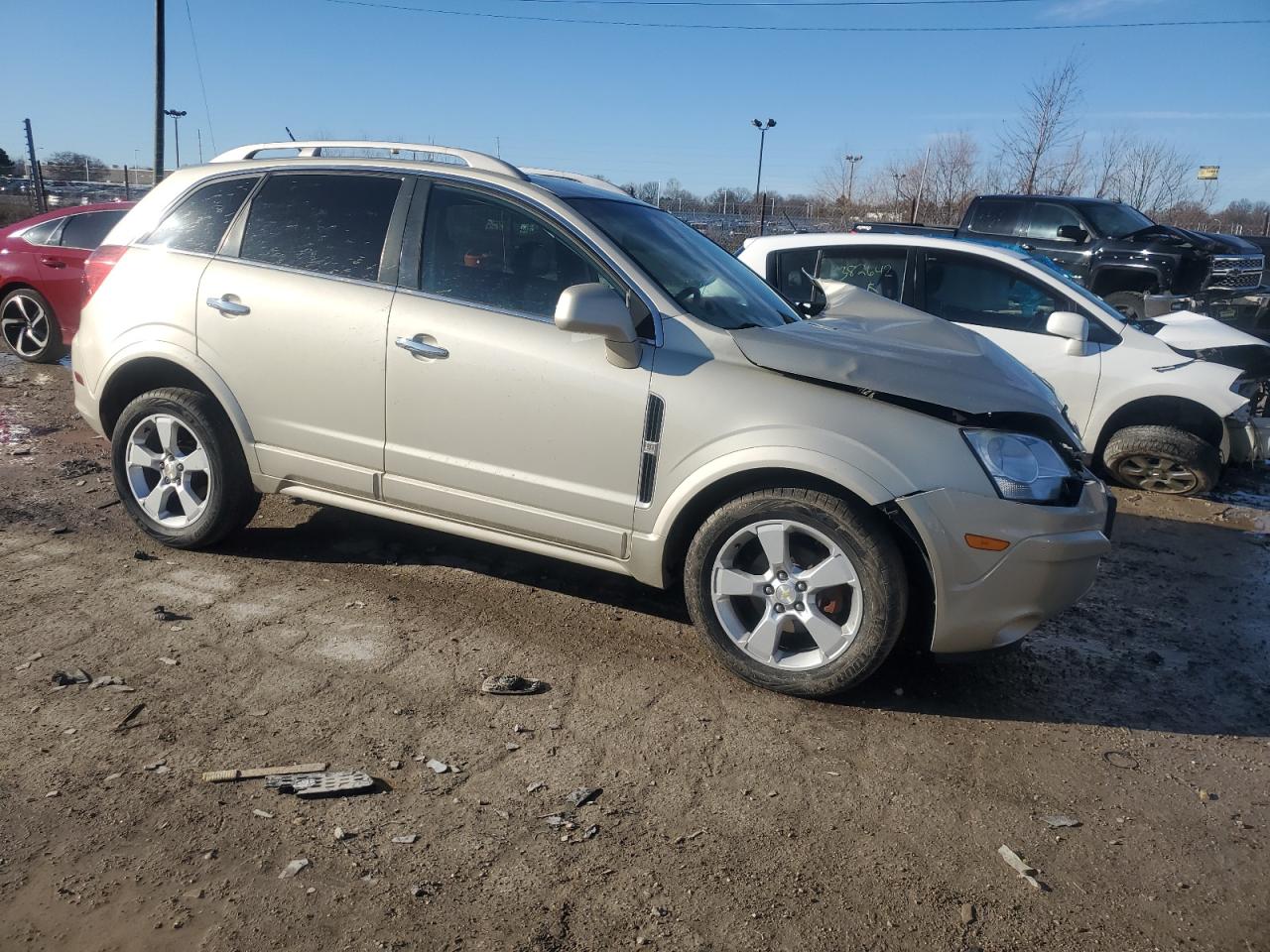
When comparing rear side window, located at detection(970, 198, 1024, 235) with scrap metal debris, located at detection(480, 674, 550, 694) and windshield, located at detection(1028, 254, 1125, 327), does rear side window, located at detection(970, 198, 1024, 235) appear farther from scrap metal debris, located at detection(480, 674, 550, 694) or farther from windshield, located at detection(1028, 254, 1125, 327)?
scrap metal debris, located at detection(480, 674, 550, 694)

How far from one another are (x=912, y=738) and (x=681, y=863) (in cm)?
119

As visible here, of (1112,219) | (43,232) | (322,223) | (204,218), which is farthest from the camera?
(1112,219)

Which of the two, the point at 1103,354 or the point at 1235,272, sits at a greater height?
the point at 1235,272

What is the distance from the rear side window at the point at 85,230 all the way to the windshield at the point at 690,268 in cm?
769

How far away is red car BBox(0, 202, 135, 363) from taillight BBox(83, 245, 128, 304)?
5601 mm

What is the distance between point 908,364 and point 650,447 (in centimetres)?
105

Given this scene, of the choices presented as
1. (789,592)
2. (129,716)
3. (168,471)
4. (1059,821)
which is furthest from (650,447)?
(168,471)

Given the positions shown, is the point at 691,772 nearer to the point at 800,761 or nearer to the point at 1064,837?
the point at 800,761

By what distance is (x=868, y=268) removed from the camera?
7.51m

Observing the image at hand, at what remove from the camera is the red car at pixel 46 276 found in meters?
9.93

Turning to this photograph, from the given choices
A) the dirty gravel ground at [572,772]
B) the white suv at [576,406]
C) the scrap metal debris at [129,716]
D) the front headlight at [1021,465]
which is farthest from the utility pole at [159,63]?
the front headlight at [1021,465]

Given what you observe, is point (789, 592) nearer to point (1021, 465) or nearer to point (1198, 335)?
point (1021, 465)

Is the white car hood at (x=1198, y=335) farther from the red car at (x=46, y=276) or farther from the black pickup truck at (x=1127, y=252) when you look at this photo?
the red car at (x=46, y=276)

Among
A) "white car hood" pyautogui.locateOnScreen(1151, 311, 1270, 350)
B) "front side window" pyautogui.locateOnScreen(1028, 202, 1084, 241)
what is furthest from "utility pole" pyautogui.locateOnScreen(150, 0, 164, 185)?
"white car hood" pyautogui.locateOnScreen(1151, 311, 1270, 350)
